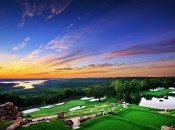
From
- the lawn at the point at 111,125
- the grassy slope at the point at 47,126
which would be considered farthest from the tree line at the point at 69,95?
the lawn at the point at 111,125

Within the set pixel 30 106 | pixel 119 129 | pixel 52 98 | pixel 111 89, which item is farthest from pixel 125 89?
pixel 119 129

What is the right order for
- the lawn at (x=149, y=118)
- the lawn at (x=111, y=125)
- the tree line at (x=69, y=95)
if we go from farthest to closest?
the tree line at (x=69, y=95) < the lawn at (x=149, y=118) < the lawn at (x=111, y=125)

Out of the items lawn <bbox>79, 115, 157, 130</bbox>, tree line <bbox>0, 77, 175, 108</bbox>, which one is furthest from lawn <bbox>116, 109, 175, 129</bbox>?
tree line <bbox>0, 77, 175, 108</bbox>

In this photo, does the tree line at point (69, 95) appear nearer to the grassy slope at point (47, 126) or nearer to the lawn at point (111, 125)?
the grassy slope at point (47, 126)

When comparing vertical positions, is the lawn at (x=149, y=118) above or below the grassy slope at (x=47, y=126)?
below

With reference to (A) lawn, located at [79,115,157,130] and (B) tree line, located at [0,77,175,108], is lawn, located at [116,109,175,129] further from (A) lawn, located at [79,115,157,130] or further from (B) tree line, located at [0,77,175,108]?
(B) tree line, located at [0,77,175,108]

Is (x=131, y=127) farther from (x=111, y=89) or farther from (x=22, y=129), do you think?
(x=111, y=89)

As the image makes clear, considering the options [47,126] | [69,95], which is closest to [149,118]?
[47,126]
